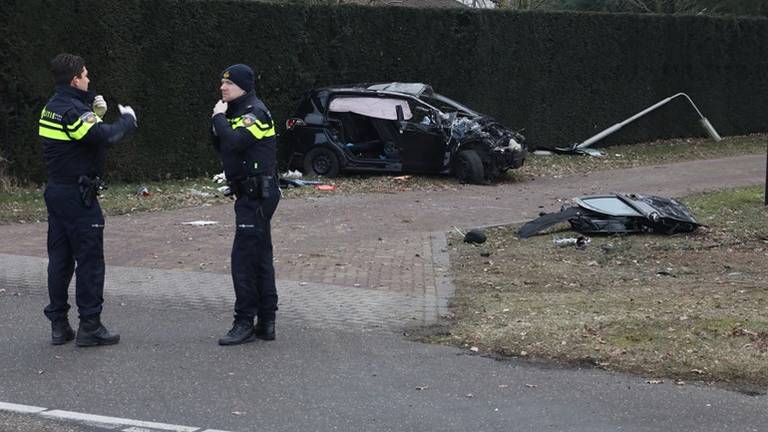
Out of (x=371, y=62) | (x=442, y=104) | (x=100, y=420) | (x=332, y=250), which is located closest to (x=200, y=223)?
(x=332, y=250)

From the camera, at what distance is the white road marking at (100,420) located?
18.1ft

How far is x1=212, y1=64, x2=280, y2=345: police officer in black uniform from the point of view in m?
7.16

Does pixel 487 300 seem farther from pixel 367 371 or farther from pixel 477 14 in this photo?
pixel 477 14

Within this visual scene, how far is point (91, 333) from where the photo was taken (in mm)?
7168

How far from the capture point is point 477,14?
69.7ft

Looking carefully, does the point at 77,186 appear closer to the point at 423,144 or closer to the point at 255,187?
the point at 255,187

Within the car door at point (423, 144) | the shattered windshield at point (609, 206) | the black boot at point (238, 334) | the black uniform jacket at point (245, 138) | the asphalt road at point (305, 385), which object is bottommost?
the asphalt road at point (305, 385)

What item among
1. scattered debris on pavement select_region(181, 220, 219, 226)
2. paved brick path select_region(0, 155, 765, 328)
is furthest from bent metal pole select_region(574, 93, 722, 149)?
scattered debris on pavement select_region(181, 220, 219, 226)

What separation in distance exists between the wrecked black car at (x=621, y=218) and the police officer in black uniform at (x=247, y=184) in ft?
17.6

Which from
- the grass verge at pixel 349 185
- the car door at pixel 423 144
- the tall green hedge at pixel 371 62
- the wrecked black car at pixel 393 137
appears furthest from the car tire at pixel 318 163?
the car door at pixel 423 144

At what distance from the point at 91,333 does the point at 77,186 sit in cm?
99

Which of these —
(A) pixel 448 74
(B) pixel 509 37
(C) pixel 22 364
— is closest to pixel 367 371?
(C) pixel 22 364

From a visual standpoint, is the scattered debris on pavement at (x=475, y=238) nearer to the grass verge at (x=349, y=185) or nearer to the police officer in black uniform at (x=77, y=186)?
the grass verge at (x=349, y=185)

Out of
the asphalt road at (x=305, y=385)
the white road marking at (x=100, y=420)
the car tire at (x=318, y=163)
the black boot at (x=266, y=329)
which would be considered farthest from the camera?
the car tire at (x=318, y=163)
